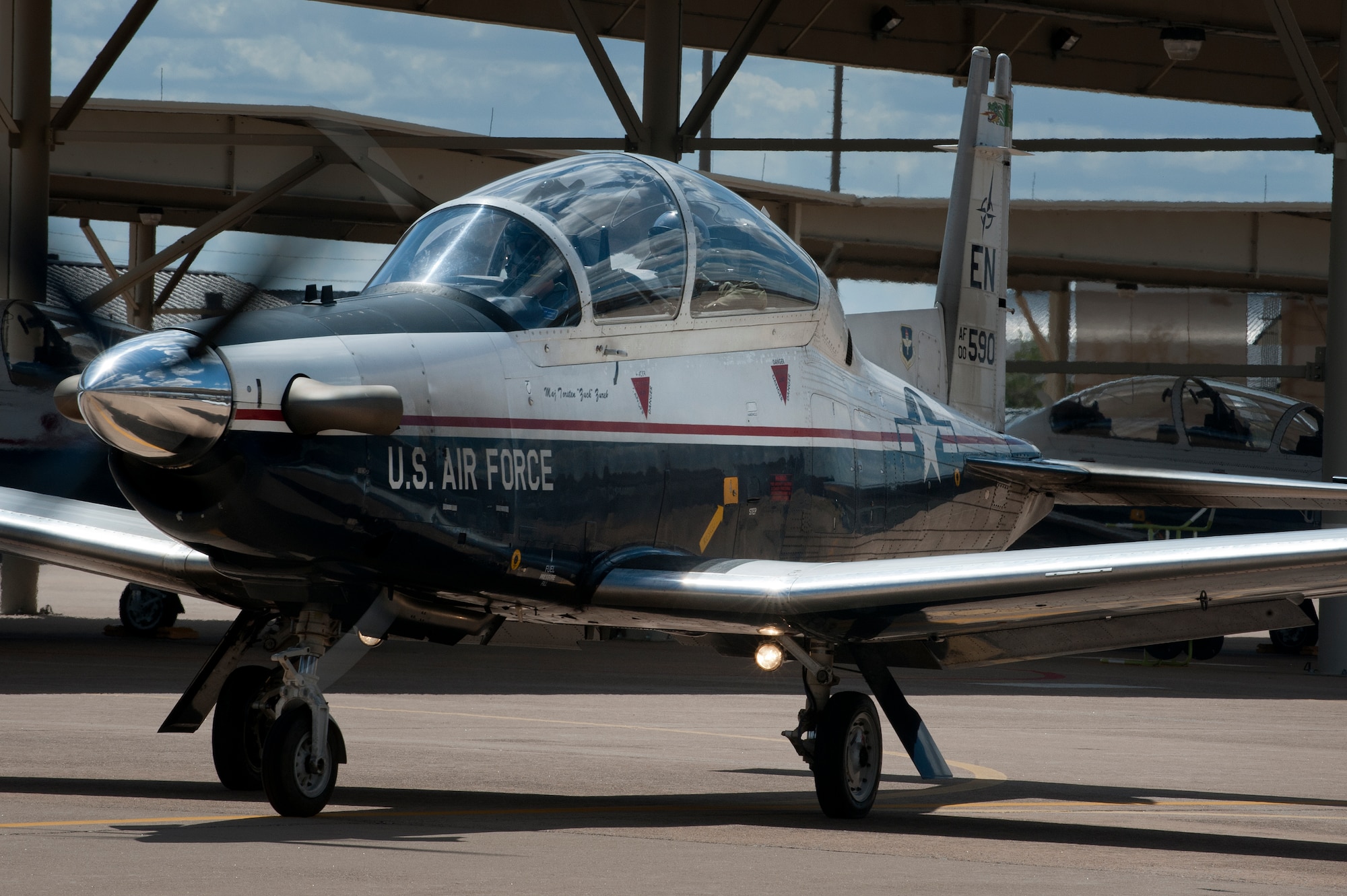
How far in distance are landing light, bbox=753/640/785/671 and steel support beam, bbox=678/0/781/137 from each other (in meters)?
11.1

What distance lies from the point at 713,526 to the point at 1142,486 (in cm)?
345

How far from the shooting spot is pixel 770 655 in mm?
8039

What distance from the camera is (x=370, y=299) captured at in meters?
7.04

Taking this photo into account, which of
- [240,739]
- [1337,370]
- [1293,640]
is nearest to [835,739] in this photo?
[240,739]

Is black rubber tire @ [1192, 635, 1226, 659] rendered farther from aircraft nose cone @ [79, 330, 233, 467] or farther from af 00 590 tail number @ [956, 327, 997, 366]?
aircraft nose cone @ [79, 330, 233, 467]

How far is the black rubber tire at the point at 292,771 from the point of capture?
6621mm

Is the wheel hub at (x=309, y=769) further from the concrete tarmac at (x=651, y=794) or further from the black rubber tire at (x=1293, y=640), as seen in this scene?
the black rubber tire at (x=1293, y=640)

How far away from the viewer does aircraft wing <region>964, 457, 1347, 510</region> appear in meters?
9.85

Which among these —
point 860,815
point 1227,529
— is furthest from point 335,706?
point 1227,529

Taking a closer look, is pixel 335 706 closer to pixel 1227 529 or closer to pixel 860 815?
pixel 860 815

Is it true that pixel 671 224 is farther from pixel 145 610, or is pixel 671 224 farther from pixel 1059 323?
pixel 1059 323

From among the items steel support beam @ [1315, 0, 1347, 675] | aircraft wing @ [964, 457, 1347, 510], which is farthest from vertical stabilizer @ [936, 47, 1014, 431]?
steel support beam @ [1315, 0, 1347, 675]

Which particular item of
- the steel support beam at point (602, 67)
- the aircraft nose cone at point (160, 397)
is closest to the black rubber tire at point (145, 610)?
the steel support beam at point (602, 67)

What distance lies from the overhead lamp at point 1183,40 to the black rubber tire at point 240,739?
17.5 meters
